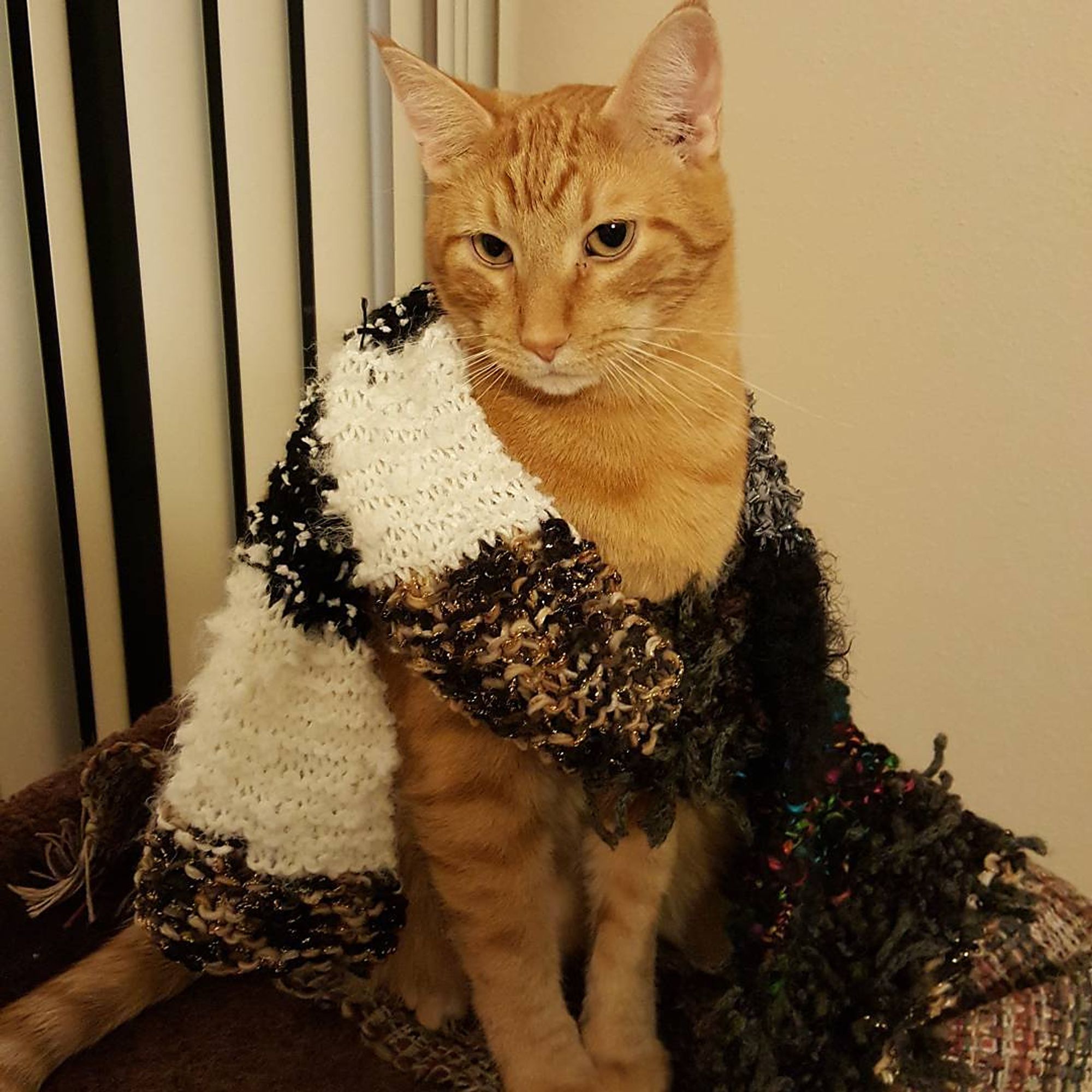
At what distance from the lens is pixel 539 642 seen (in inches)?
26.8

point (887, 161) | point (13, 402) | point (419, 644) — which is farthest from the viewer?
point (887, 161)

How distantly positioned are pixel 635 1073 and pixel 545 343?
2.04 ft

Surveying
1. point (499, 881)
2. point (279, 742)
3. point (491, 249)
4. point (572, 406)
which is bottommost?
point (499, 881)

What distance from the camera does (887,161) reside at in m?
1.27

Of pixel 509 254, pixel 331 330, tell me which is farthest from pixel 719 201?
pixel 331 330

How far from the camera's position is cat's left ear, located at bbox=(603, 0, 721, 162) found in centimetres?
71

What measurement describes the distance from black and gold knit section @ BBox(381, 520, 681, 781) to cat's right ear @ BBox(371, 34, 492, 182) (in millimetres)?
348

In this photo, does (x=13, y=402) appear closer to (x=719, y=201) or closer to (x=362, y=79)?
(x=362, y=79)

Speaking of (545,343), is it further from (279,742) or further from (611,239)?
(279,742)

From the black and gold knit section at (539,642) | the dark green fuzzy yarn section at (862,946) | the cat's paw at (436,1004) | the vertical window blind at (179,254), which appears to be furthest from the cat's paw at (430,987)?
the vertical window blind at (179,254)

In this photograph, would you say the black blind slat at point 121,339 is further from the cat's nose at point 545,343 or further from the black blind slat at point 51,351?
the cat's nose at point 545,343

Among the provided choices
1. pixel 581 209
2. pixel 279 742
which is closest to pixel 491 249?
pixel 581 209

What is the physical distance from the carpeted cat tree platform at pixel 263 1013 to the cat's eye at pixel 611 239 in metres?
0.65

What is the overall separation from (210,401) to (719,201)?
2.54ft
